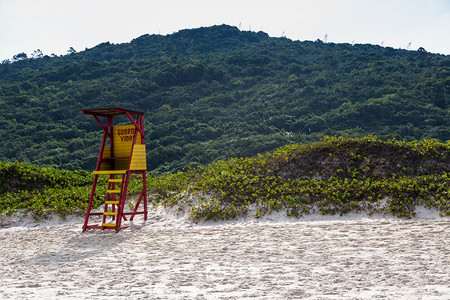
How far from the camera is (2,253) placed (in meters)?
7.16

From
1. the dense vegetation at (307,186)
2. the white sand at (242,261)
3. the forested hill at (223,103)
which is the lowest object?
the white sand at (242,261)

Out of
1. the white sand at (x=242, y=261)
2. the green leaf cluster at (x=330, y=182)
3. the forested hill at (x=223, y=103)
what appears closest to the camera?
the white sand at (x=242, y=261)

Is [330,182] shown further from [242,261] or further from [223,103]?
[223,103]

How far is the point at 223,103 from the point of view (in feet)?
168

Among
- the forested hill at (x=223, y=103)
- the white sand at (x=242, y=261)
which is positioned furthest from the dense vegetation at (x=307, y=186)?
the forested hill at (x=223, y=103)

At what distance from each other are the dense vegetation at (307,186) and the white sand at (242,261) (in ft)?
1.55

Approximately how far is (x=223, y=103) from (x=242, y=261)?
46.0 m

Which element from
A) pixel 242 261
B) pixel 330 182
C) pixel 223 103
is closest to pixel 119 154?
pixel 242 261

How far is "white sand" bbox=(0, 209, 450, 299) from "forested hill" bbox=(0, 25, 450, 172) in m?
25.1

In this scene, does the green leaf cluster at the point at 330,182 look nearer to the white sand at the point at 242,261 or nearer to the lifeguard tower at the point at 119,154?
the white sand at the point at 242,261

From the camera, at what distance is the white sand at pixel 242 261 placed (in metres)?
4.46

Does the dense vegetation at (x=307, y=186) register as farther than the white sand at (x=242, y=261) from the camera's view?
Yes

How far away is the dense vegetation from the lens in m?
9.00

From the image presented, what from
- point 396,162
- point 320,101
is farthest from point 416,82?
point 396,162
